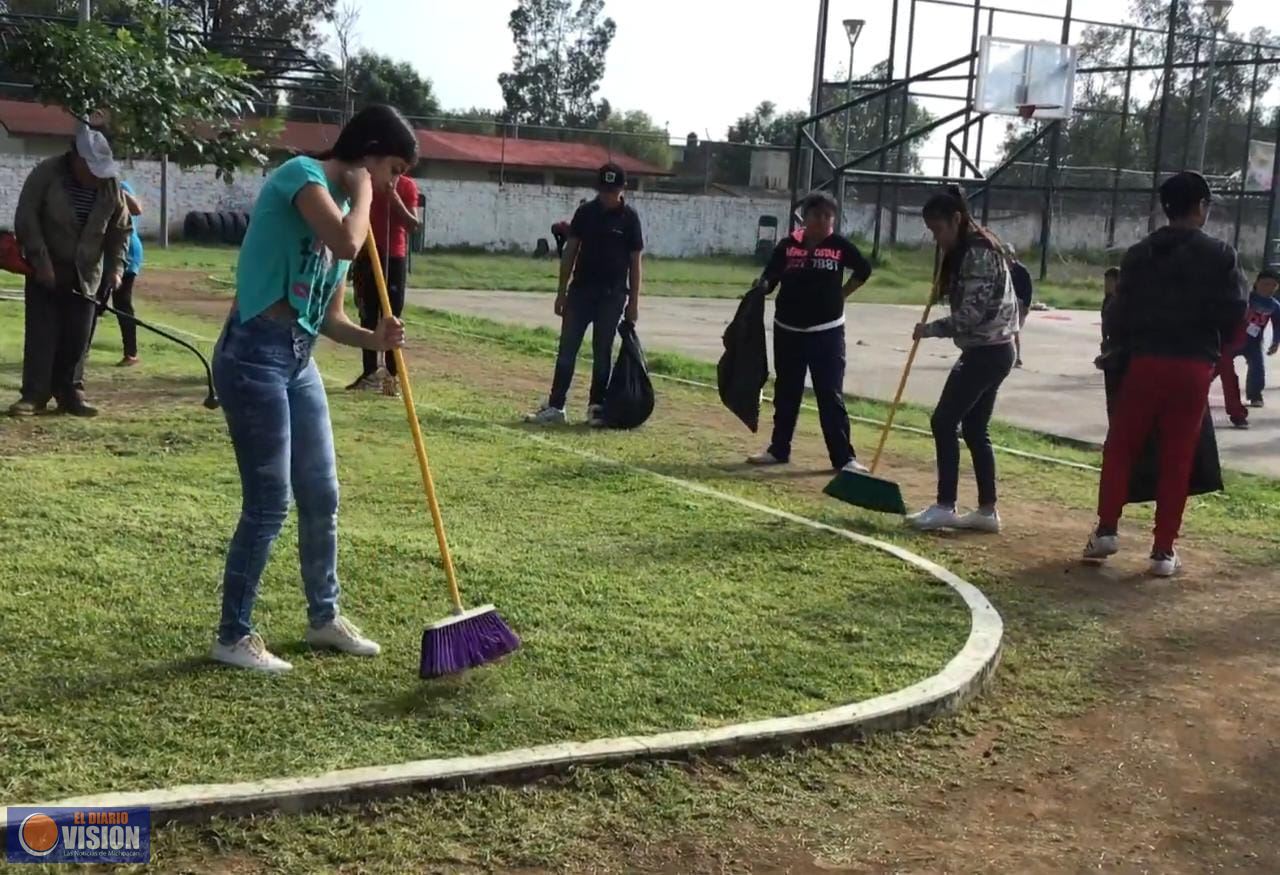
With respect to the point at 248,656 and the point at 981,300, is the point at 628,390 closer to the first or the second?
the point at 981,300

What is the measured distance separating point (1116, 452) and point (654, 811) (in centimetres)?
383

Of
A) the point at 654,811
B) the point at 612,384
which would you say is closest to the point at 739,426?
the point at 612,384

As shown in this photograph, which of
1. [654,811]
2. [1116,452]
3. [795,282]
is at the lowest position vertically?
[654,811]

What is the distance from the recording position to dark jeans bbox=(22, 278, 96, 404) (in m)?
8.79

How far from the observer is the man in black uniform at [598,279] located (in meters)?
9.70

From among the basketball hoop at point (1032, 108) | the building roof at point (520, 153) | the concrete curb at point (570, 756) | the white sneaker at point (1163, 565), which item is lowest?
the concrete curb at point (570, 756)

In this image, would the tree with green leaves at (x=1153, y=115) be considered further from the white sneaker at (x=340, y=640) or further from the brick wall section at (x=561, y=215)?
the white sneaker at (x=340, y=640)

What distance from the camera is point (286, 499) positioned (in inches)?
173

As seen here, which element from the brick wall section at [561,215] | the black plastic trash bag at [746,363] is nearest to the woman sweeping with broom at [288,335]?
the black plastic trash bag at [746,363]

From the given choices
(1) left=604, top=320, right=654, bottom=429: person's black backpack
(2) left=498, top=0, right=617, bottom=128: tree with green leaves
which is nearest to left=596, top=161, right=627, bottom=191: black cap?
(1) left=604, top=320, right=654, bottom=429: person's black backpack

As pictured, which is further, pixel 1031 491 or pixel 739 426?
pixel 739 426

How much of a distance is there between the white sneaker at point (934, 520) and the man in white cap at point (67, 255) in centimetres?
525

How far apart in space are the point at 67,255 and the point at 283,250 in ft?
17.0

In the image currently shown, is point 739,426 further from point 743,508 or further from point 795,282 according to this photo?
point 743,508
